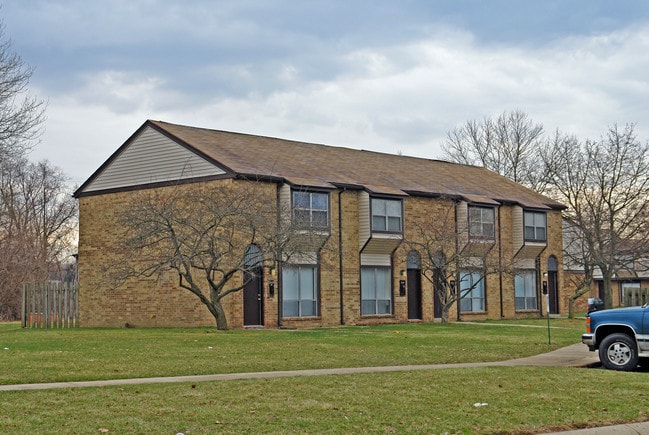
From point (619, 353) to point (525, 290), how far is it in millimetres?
28009

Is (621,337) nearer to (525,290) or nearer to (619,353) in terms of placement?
(619,353)

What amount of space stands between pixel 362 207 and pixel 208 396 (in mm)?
24566

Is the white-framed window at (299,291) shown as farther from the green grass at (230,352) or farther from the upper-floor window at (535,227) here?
the upper-floor window at (535,227)

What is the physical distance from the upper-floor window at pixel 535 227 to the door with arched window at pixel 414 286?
7.56 metres

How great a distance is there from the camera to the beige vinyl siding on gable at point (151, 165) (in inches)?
1367

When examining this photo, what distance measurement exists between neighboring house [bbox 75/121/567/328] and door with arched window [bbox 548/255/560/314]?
3.46m

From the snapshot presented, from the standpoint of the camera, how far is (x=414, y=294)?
4034 centimetres

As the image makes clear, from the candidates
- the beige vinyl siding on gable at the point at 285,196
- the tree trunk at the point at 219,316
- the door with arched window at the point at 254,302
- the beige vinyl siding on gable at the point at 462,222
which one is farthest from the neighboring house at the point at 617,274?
the tree trunk at the point at 219,316

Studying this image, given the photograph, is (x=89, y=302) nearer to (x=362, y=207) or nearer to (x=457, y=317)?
(x=362, y=207)

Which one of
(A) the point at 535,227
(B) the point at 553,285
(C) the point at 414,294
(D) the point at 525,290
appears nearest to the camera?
(C) the point at 414,294

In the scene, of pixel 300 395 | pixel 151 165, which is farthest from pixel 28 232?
A: pixel 300 395

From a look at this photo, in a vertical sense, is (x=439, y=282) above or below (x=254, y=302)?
above

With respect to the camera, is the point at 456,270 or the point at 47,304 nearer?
the point at 47,304

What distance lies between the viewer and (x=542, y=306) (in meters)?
46.8
